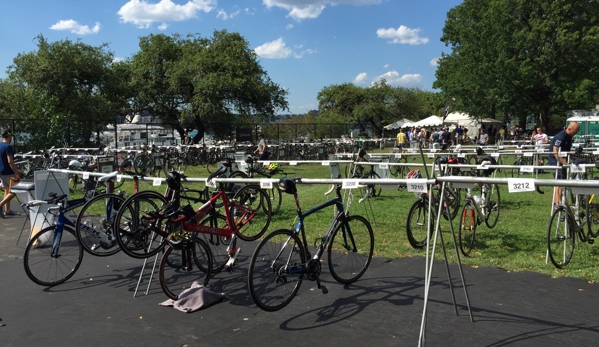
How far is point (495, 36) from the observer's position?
36812mm

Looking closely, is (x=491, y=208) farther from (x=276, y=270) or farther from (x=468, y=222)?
(x=276, y=270)

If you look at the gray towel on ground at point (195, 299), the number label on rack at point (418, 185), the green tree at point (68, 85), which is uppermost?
the green tree at point (68, 85)

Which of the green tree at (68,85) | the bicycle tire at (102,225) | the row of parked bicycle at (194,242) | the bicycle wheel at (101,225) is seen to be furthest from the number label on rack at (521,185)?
the green tree at (68,85)

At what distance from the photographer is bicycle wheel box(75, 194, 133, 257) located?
18.9ft

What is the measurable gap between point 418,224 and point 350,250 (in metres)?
1.76

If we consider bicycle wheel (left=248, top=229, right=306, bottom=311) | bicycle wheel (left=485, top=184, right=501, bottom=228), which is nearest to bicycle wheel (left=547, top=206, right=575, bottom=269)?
bicycle wheel (left=485, top=184, right=501, bottom=228)

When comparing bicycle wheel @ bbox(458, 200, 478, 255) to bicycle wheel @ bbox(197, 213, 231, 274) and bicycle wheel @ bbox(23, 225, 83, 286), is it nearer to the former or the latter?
bicycle wheel @ bbox(197, 213, 231, 274)

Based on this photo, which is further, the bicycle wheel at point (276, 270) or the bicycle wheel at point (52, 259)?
the bicycle wheel at point (52, 259)

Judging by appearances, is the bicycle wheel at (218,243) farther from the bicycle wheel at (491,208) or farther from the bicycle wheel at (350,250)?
the bicycle wheel at (491,208)

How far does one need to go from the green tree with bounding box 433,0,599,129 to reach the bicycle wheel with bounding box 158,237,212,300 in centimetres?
3414

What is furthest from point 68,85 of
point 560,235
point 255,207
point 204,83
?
point 560,235

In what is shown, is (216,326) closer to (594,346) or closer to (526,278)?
(594,346)

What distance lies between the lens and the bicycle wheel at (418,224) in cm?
677

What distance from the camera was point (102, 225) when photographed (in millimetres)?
5996
